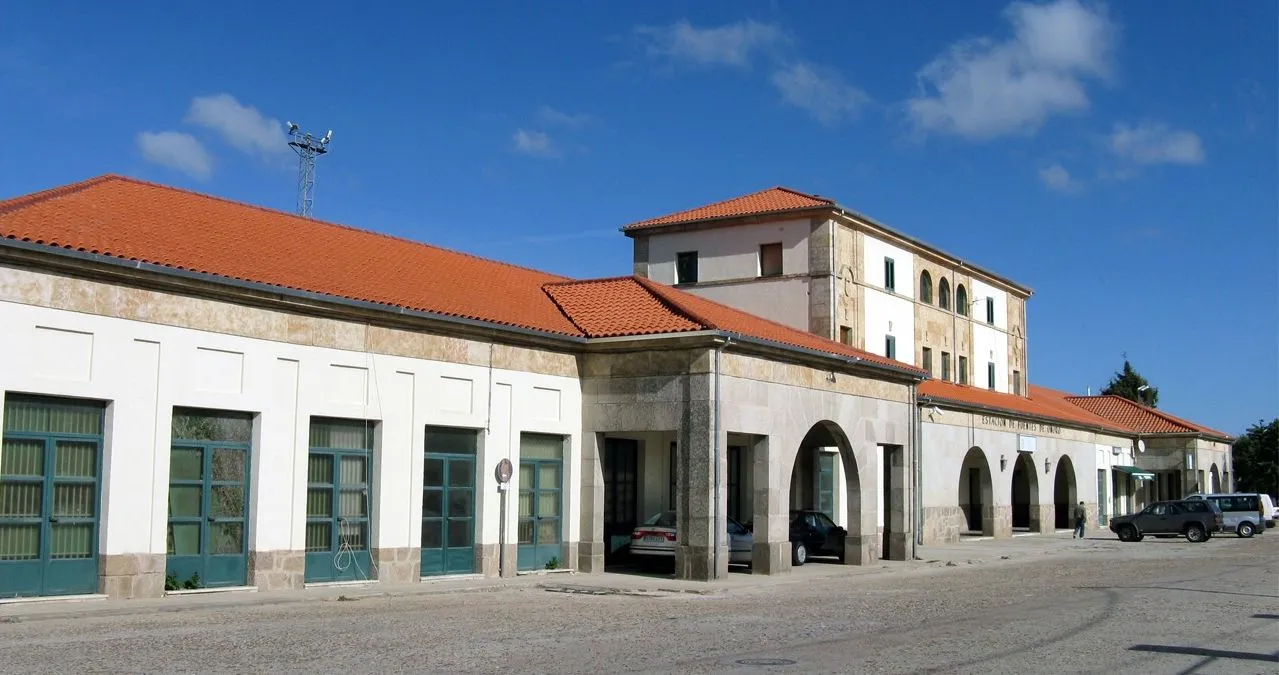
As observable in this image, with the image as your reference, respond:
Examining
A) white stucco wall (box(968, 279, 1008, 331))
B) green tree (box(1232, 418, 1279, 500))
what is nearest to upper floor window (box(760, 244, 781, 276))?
white stucco wall (box(968, 279, 1008, 331))

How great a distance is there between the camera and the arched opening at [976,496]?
44.2 meters

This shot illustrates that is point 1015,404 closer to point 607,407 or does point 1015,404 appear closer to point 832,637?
point 607,407

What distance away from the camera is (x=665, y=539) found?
2625 centimetres

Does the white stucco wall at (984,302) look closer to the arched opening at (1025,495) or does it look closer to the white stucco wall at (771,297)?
the arched opening at (1025,495)

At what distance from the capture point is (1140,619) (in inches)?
648

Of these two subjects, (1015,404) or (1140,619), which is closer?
(1140,619)

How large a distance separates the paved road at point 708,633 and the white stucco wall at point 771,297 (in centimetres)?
1769

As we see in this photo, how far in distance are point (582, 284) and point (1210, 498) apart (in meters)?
30.6

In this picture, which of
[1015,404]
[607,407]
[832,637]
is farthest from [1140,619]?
[1015,404]

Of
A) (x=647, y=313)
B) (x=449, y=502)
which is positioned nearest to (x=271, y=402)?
(x=449, y=502)

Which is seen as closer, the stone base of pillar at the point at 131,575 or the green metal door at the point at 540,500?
the stone base of pillar at the point at 131,575

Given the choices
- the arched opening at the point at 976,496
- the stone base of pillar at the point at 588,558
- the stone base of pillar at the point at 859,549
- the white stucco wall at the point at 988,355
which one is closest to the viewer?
the stone base of pillar at the point at 588,558

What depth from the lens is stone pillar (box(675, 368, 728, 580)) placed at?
2347 centimetres

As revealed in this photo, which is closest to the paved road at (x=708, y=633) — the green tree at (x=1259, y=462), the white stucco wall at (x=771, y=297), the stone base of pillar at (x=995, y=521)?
the white stucco wall at (x=771, y=297)
